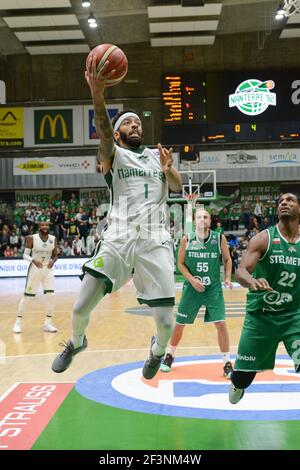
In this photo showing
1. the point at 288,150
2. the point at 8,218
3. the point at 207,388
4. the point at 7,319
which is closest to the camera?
the point at 207,388

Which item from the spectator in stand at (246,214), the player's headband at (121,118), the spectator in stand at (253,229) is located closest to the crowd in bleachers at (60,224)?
the spectator in stand at (253,229)

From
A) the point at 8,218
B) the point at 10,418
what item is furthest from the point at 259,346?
the point at 8,218

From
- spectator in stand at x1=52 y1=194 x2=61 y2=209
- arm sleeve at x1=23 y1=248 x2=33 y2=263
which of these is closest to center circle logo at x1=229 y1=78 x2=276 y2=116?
spectator in stand at x1=52 y1=194 x2=61 y2=209

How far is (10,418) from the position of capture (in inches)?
193

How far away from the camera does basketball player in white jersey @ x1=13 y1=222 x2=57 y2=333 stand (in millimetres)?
9867

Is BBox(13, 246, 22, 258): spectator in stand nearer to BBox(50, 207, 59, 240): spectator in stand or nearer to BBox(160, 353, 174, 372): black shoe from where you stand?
BBox(50, 207, 59, 240): spectator in stand

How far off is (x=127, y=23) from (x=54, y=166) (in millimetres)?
6569

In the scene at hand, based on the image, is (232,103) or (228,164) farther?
(228,164)

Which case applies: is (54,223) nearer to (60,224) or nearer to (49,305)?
(60,224)

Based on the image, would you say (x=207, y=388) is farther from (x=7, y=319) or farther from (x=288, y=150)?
(x=288, y=150)

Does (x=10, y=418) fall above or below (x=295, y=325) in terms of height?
below

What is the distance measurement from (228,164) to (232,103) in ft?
9.00

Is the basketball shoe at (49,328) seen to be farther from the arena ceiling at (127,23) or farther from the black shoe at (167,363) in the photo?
the arena ceiling at (127,23)

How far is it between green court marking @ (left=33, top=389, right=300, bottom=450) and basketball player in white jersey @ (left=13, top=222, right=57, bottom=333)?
4955mm
